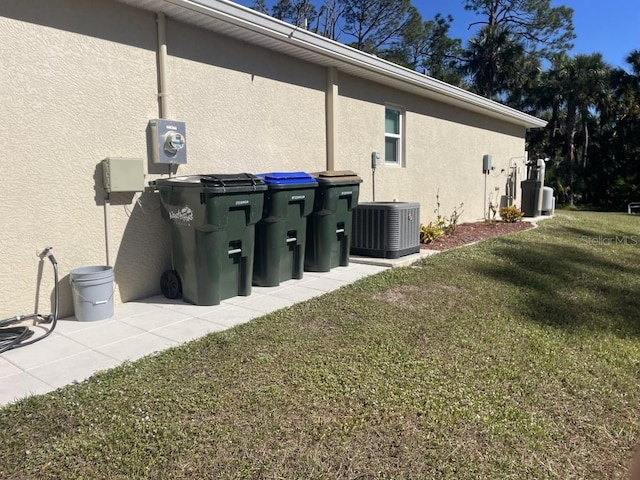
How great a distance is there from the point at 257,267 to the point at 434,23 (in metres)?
28.2

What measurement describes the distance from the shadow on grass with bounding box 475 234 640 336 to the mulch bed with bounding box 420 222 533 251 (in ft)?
2.28

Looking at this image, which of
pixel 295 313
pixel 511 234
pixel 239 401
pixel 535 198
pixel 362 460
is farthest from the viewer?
pixel 535 198

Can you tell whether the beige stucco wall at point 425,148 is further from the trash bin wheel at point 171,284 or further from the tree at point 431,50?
the tree at point 431,50

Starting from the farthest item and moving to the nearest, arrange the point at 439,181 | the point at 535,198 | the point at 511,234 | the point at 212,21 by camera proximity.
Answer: the point at 535,198 < the point at 439,181 < the point at 511,234 < the point at 212,21

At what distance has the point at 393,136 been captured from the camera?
931cm

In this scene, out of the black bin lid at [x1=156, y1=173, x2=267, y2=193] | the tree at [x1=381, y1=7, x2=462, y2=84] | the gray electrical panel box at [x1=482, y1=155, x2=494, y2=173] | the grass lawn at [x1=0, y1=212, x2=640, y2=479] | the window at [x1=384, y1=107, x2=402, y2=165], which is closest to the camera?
the grass lawn at [x1=0, y1=212, x2=640, y2=479]

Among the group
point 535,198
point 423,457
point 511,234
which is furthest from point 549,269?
point 535,198

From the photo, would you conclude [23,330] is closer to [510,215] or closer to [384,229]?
[384,229]

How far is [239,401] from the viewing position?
301 cm

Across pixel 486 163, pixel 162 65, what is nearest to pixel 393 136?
pixel 486 163

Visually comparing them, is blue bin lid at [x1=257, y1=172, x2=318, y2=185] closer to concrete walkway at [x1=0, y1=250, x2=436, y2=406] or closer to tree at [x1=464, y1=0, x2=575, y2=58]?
concrete walkway at [x1=0, y1=250, x2=436, y2=406]

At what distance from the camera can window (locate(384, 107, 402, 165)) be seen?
30.3 feet

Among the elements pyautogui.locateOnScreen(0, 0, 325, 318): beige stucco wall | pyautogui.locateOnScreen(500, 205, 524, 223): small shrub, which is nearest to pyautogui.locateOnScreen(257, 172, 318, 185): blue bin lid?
pyautogui.locateOnScreen(0, 0, 325, 318): beige stucco wall

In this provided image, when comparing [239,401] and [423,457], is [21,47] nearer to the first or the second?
[239,401]
